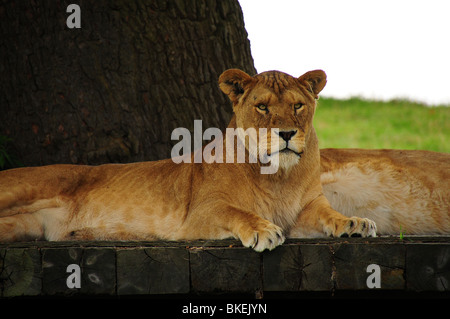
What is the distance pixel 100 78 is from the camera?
4992 mm

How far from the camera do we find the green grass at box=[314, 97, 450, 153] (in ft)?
35.8

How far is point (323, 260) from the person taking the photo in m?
2.88

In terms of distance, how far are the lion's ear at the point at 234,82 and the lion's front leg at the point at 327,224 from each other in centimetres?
85

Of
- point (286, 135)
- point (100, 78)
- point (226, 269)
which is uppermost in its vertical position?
point (100, 78)

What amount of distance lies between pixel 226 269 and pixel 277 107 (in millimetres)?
1242

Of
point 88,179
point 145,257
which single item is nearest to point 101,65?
point 88,179

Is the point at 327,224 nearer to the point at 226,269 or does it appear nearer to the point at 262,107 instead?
the point at 262,107

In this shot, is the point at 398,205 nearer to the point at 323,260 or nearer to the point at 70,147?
the point at 323,260

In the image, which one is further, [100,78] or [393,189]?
[100,78]

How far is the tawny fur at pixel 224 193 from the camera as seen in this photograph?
3756mm

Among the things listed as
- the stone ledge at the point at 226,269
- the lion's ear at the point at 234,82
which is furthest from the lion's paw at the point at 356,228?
the lion's ear at the point at 234,82

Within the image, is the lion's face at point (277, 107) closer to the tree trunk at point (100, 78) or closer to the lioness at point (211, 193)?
the lioness at point (211, 193)

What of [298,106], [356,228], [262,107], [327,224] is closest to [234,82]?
[262,107]
